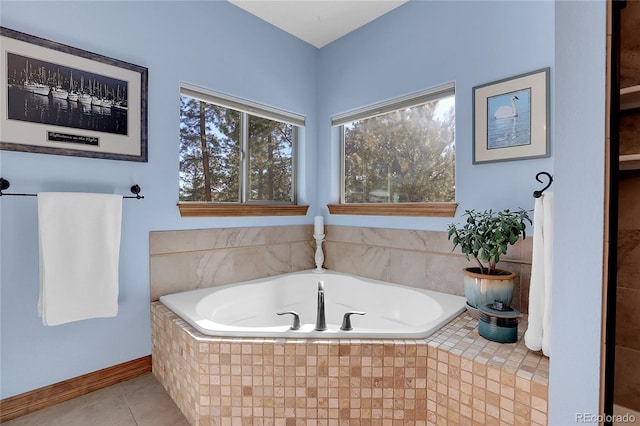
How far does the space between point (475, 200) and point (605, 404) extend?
132cm

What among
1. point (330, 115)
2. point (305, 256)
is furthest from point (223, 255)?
point (330, 115)

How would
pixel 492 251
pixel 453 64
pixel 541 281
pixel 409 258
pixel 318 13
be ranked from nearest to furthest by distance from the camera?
pixel 541 281 → pixel 492 251 → pixel 453 64 → pixel 409 258 → pixel 318 13

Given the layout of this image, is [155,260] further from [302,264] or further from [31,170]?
[302,264]

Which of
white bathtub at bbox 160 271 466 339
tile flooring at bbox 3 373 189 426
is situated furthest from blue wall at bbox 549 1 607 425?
tile flooring at bbox 3 373 189 426

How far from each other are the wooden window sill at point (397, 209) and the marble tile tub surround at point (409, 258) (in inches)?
5.0

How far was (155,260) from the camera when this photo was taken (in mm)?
1981

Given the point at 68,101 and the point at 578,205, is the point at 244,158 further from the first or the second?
the point at 578,205

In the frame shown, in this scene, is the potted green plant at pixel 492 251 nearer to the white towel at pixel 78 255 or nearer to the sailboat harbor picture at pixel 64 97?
the white towel at pixel 78 255

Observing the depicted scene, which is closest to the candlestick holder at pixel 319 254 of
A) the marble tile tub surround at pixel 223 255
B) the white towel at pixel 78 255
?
the marble tile tub surround at pixel 223 255

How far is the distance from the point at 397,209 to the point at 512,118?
0.90 m

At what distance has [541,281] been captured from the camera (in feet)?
4.34

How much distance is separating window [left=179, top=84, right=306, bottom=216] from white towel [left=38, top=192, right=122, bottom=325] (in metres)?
0.47

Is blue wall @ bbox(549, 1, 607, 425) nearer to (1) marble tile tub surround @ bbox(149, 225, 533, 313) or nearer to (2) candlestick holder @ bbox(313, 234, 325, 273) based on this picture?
(1) marble tile tub surround @ bbox(149, 225, 533, 313)

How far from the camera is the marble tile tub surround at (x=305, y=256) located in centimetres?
199
